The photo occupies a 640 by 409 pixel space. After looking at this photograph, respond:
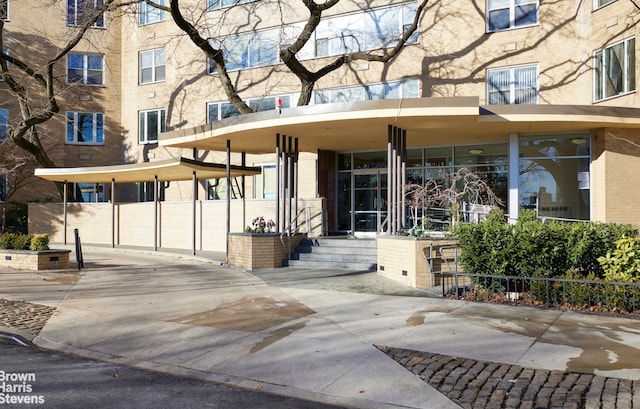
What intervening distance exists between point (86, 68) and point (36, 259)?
56.8ft

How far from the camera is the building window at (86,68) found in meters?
29.6

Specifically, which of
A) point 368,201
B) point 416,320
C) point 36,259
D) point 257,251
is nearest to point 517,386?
point 416,320

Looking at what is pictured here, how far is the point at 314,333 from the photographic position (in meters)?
8.16

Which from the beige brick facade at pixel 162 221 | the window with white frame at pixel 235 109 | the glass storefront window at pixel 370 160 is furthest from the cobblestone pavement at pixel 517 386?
the window with white frame at pixel 235 109

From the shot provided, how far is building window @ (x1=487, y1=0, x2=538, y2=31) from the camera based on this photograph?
19859 mm

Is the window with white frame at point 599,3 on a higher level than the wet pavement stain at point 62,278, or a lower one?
higher

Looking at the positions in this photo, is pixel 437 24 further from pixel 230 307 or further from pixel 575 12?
pixel 230 307

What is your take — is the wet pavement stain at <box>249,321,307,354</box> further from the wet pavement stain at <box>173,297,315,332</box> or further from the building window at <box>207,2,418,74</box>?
the building window at <box>207,2,418,74</box>

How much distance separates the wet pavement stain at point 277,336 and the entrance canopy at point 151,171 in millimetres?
9878

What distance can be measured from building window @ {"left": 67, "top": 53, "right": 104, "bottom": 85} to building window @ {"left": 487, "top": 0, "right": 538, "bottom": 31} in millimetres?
19950

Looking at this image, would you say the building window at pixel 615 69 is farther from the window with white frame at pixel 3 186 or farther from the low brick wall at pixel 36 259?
the window with white frame at pixel 3 186

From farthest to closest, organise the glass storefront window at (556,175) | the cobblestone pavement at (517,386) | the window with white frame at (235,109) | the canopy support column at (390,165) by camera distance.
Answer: the window with white frame at (235,109)
the glass storefront window at (556,175)
the canopy support column at (390,165)
the cobblestone pavement at (517,386)

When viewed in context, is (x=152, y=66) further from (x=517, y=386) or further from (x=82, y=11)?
(x=517, y=386)

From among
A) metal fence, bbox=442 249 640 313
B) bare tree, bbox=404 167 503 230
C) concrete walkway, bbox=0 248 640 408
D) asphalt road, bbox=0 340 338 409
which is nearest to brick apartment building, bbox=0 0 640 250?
bare tree, bbox=404 167 503 230
